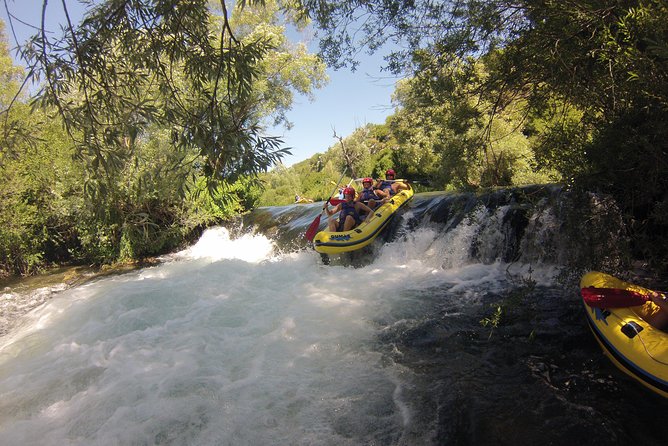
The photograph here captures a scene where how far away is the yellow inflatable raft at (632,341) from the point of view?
275 centimetres

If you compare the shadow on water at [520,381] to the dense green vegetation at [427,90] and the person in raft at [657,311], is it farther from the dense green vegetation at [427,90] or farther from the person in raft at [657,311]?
the dense green vegetation at [427,90]

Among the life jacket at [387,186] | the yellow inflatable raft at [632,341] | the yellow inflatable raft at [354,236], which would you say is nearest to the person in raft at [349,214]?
the yellow inflatable raft at [354,236]

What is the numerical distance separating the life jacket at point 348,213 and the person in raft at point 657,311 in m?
5.79

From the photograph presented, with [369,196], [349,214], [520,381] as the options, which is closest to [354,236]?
[349,214]

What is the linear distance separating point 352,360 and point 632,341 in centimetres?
240

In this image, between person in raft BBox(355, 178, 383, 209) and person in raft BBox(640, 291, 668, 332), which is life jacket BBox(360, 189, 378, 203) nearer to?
person in raft BBox(355, 178, 383, 209)

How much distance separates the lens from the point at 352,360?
4.00 meters

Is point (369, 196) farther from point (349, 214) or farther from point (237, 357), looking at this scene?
point (237, 357)

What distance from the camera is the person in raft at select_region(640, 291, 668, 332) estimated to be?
10.7 ft

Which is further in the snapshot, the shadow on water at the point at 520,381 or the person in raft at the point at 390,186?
the person in raft at the point at 390,186

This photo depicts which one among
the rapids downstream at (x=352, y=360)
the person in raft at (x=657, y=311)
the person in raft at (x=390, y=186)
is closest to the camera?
the rapids downstream at (x=352, y=360)

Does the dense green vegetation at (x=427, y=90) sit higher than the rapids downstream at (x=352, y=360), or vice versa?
the dense green vegetation at (x=427, y=90)

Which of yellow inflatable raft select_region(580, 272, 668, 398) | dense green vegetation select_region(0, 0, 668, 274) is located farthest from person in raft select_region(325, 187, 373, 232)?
yellow inflatable raft select_region(580, 272, 668, 398)

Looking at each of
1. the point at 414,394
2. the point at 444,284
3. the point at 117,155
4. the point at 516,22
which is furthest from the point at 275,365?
the point at 516,22
